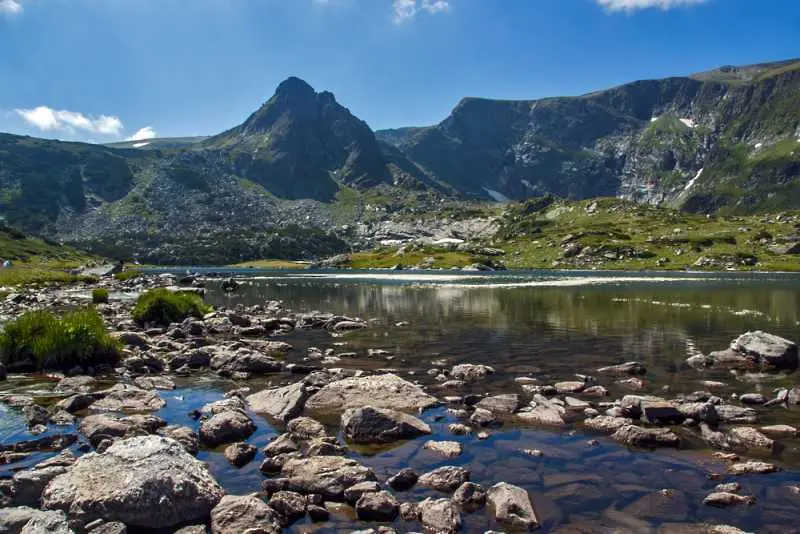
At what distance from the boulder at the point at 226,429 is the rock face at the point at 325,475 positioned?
361 centimetres

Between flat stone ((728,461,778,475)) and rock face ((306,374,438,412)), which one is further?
rock face ((306,374,438,412))

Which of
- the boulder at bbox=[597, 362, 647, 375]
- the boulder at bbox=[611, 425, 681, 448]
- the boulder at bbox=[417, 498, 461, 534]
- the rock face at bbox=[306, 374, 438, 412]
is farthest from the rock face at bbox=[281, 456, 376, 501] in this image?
the boulder at bbox=[597, 362, 647, 375]

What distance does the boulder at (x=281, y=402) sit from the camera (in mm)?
20234

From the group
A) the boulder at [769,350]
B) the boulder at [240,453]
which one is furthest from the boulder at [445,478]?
the boulder at [769,350]

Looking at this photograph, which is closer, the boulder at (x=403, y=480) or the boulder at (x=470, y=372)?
the boulder at (x=403, y=480)

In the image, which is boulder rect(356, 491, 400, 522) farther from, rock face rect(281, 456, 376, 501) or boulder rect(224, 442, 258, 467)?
boulder rect(224, 442, 258, 467)

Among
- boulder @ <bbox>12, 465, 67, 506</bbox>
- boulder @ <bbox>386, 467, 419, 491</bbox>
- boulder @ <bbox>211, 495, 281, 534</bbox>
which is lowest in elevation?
boulder @ <bbox>386, 467, 419, 491</bbox>

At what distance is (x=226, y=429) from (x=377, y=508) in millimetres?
7643

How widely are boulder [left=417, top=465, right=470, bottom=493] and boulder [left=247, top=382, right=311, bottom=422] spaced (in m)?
7.87

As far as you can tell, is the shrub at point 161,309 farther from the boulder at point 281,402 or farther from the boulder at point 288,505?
the boulder at point 288,505

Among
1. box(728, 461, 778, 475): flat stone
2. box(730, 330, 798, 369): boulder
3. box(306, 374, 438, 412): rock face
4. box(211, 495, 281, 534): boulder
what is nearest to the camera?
box(211, 495, 281, 534): boulder

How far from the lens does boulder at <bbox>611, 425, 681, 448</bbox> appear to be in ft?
53.7

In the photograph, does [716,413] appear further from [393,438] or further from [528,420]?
[393,438]

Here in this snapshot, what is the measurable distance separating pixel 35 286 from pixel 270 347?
85856 mm
